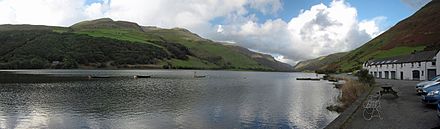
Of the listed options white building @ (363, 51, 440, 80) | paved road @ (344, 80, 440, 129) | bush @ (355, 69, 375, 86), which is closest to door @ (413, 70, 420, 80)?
white building @ (363, 51, 440, 80)

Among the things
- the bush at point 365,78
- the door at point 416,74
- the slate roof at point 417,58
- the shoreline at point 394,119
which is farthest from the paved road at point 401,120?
the door at point 416,74

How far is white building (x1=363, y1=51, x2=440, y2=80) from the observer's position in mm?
67806

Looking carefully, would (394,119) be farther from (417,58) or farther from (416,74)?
(416,74)

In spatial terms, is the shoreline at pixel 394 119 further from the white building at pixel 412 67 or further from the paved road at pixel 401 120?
the white building at pixel 412 67

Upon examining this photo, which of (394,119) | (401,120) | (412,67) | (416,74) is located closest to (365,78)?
(416,74)

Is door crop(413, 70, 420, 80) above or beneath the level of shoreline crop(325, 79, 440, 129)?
above

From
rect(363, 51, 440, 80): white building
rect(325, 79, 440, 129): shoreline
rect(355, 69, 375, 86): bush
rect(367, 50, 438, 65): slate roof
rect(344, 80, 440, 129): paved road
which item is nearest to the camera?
rect(344, 80, 440, 129): paved road

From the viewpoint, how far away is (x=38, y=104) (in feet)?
126

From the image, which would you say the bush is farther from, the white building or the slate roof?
the slate roof

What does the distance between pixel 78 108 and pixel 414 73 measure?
223ft

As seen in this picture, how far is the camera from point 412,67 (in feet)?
250

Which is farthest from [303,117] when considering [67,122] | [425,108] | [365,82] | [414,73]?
[414,73]

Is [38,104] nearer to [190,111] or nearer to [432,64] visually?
[190,111]

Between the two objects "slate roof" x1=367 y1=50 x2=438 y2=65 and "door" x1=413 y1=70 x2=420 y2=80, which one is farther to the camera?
"door" x1=413 y1=70 x2=420 y2=80
